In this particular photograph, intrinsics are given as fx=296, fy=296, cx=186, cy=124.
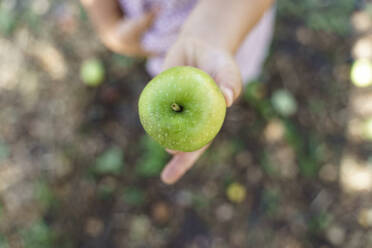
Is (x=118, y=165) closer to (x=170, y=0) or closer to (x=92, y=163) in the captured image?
(x=92, y=163)

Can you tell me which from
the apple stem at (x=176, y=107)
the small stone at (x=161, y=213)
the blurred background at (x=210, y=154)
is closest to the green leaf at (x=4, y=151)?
the blurred background at (x=210, y=154)

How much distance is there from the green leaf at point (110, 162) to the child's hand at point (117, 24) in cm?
123

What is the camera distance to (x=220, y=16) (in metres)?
1.75

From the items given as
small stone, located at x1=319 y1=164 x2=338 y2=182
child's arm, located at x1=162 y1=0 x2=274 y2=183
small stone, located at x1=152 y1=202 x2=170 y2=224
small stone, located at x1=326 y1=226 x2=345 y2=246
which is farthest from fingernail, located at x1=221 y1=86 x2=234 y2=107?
small stone, located at x1=326 y1=226 x2=345 y2=246

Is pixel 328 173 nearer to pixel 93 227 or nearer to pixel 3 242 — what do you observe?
pixel 93 227

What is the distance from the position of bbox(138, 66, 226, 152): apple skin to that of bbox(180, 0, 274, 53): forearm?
1.26ft

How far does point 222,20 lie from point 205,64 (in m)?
0.30

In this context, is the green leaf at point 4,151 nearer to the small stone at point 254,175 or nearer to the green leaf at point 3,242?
the green leaf at point 3,242

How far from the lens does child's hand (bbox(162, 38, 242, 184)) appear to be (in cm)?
155

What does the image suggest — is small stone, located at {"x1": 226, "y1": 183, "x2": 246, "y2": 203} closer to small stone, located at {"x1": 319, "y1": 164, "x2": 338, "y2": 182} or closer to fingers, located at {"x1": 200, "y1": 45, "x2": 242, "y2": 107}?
small stone, located at {"x1": 319, "y1": 164, "x2": 338, "y2": 182}

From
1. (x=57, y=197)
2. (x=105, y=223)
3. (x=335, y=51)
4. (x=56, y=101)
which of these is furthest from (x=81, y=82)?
(x=335, y=51)

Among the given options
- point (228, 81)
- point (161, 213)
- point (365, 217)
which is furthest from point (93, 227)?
point (365, 217)

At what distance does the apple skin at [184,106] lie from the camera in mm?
1426

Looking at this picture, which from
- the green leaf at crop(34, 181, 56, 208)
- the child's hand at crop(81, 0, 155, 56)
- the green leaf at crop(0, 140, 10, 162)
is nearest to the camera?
the child's hand at crop(81, 0, 155, 56)
